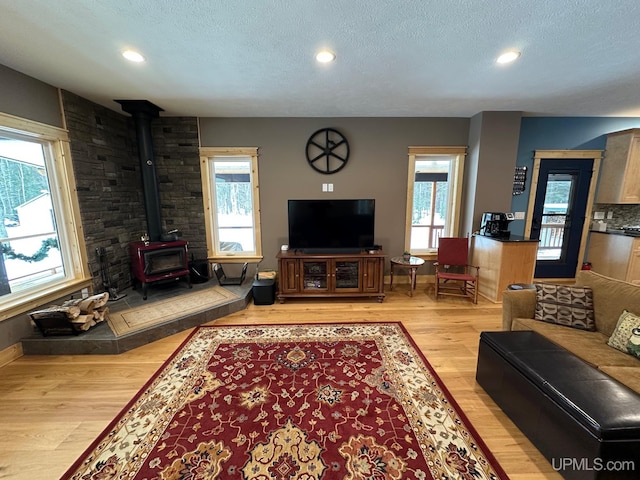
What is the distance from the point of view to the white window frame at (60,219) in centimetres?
249

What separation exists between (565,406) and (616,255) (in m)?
4.25

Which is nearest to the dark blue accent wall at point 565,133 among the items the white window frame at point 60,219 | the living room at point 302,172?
the living room at point 302,172

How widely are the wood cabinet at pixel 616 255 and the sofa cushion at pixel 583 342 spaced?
119 inches

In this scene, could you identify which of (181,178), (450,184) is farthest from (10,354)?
(450,184)

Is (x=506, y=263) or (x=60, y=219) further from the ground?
(x=60, y=219)

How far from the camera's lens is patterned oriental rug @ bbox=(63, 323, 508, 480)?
146cm

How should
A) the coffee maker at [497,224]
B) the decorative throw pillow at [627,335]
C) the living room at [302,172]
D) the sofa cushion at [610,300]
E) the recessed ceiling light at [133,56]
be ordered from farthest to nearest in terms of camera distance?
the coffee maker at [497,224] < the living room at [302,172] < the recessed ceiling light at [133,56] < the sofa cushion at [610,300] < the decorative throw pillow at [627,335]

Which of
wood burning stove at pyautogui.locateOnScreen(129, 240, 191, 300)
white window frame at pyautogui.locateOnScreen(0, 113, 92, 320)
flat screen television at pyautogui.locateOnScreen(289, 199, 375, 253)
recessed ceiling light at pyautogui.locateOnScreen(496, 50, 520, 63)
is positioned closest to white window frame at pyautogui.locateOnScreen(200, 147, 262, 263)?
wood burning stove at pyautogui.locateOnScreen(129, 240, 191, 300)

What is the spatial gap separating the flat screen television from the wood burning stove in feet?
5.13

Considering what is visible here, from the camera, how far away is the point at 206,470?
145 centimetres

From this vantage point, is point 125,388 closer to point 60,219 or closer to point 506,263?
point 60,219

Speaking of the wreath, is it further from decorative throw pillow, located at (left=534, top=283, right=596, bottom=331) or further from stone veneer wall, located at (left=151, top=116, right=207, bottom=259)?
decorative throw pillow, located at (left=534, top=283, right=596, bottom=331)

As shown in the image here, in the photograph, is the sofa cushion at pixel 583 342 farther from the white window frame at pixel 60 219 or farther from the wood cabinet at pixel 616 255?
the white window frame at pixel 60 219

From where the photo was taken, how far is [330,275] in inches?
144
